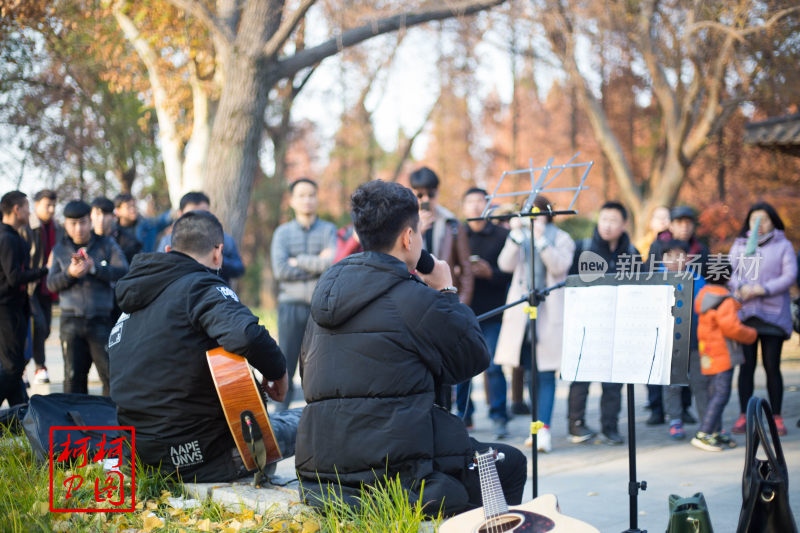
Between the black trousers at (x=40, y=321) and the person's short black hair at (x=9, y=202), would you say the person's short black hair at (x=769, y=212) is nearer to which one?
the person's short black hair at (x=9, y=202)

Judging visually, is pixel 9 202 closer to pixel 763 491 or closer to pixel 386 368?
pixel 386 368

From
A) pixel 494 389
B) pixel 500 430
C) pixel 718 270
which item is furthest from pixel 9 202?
pixel 718 270

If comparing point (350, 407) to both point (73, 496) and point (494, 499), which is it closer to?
point (494, 499)

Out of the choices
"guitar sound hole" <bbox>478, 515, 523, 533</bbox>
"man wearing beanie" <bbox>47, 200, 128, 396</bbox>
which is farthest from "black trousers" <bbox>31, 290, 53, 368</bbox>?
"guitar sound hole" <bbox>478, 515, 523, 533</bbox>

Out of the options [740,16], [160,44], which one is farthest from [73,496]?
[740,16]

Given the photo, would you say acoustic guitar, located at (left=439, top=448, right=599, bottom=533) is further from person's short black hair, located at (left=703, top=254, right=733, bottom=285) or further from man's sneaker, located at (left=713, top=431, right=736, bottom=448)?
person's short black hair, located at (left=703, top=254, right=733, bottom=285)

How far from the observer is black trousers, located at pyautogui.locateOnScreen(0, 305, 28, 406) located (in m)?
6.53

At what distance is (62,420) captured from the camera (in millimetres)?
4848

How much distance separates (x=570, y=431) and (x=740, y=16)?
30.4 ft

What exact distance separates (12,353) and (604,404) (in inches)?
197

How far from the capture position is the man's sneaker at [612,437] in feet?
23.0

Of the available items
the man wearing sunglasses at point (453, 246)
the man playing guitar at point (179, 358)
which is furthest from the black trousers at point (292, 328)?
the man playing guitar at point (179, 358)

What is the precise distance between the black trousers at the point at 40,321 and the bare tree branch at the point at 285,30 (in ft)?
12.8

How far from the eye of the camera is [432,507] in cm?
342
